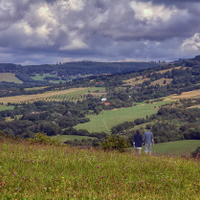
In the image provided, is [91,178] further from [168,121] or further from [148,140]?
[168,121]

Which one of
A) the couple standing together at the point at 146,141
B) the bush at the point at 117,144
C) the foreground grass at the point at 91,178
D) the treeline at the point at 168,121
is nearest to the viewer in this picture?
the foreground grass at the point at 91,178

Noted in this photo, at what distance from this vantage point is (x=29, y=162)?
36.2 feet

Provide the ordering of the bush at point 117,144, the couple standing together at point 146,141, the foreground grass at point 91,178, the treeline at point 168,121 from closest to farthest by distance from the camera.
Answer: the foreground grass at point 91,178
the bush at point 117,144
the couple standing together at point 146,141
the treeline at point 168,121

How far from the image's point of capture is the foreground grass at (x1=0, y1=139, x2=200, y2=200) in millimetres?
7871

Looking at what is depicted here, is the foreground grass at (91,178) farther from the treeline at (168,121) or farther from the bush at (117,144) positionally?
the treeline at (168,121)

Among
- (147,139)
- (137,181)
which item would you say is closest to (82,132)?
(147,139)

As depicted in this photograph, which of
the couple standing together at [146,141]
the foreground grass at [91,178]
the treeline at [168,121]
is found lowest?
the treeline at [168,121]

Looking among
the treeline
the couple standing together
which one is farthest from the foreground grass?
the treeline

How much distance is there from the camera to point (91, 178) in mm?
9453

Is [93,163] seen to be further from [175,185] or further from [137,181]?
[175,185]

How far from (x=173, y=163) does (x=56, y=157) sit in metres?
5.57

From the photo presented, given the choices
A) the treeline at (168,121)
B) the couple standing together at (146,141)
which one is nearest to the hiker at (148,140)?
the couple standing together at (146,141)

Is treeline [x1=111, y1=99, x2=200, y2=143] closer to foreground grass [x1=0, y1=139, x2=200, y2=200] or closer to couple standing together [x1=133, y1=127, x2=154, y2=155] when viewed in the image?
couple standing together [x1=133, y1=127, x2=154, y2=155]

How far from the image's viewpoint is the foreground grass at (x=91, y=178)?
7871mm
